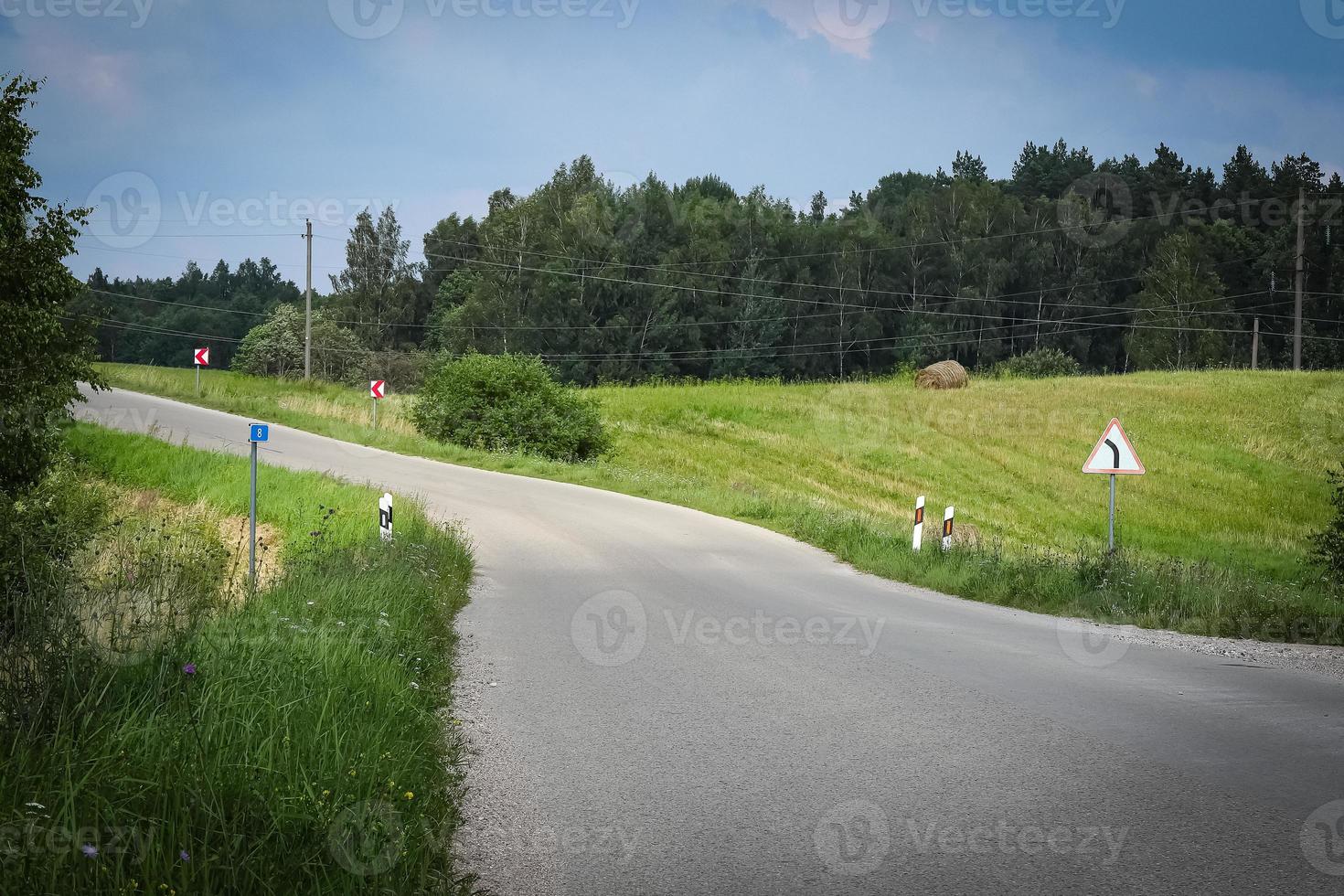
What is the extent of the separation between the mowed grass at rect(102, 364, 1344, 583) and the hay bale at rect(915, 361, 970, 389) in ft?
2.48

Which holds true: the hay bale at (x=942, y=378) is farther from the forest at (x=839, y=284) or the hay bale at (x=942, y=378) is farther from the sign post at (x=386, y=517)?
the sign post at (x=386, y=517)

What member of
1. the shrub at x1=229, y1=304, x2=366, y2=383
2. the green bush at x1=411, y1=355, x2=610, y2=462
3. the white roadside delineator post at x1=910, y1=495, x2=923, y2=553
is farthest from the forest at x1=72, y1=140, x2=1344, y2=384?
the white roadside delineator post at x1=910, y1=495, x2=923, y2=553

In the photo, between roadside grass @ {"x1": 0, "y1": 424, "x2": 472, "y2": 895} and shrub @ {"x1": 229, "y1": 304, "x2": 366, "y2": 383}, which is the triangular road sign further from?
shrub @ {"x1": 229, "y1": 304, "x2": 366, "y2": 383}

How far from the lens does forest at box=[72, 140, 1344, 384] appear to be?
7006cm

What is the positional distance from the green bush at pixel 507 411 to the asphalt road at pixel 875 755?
1889 centimetres

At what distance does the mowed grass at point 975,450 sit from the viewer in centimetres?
2622

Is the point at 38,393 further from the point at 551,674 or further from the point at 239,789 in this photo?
the point at 239,789

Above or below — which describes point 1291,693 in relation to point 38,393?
below

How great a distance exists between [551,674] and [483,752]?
2025mm

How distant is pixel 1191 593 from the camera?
449 inches

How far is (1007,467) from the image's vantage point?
35938 millimetres

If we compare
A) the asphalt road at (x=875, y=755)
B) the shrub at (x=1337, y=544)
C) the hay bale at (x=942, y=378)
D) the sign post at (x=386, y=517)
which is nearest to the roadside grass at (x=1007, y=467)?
the shrub at (x=1337, y=544)

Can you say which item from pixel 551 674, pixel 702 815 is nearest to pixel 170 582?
pixel 551 674

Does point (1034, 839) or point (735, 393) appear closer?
point (1034, 839)
